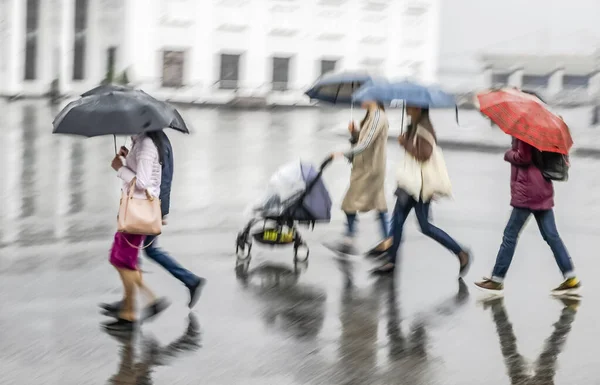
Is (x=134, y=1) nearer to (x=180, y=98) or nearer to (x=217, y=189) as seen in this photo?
(x=180, y=98)

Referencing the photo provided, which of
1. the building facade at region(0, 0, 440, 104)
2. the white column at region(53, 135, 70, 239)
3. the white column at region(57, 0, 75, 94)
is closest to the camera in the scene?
the white column at region(53, 135, 70, 239)

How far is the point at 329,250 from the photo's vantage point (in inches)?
471

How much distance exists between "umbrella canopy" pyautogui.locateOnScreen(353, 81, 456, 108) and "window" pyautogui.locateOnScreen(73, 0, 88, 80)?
117 ft

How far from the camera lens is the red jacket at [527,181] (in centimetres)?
971

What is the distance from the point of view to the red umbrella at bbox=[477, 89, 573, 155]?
9.34 m

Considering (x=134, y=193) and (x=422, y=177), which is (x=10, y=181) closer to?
(x=422, y=177)

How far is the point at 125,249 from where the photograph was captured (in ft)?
27.5

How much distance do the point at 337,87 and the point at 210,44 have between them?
36.1 meters

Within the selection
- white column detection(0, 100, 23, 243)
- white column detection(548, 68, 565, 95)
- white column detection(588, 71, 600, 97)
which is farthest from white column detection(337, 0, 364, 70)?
white column detection(0, 100, 23, 243)

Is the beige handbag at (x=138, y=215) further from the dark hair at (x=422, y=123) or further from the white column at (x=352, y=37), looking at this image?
the white column at (x=352, y=37)

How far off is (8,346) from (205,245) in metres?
4.33

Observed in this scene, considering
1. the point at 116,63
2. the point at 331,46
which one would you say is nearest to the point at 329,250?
the point at 116,63

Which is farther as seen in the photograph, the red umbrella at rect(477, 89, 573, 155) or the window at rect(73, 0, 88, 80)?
the window at rect(73, 0, 88, 80)

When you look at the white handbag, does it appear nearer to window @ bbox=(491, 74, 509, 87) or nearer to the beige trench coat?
the beige trench coat
